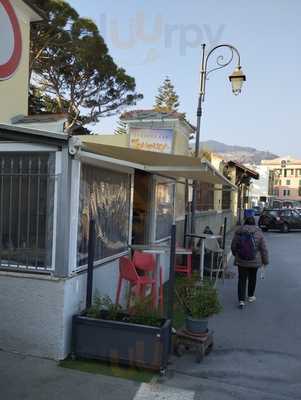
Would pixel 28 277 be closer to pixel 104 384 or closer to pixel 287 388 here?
pixel 104 384

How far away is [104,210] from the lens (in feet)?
18.3

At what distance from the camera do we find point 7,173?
467 centimetres

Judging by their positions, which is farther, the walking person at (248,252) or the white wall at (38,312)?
the walking person at (248,252)

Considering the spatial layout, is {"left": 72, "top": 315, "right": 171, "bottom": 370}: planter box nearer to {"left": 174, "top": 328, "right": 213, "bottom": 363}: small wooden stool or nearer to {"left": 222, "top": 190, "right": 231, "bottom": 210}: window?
{"left": 174, "top": 328, "right": 213, "bottom": 363}: small wooden stool

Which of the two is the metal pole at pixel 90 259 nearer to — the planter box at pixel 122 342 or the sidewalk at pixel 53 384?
the planter box at pixel 122 342

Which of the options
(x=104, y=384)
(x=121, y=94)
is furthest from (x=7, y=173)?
(x=121, y=94)

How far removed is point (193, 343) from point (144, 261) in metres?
1.78

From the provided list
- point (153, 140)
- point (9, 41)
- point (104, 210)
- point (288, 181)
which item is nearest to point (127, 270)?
point (104, 210)

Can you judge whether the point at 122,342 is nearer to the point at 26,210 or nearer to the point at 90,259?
the point at 90,259

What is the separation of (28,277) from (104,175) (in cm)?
177

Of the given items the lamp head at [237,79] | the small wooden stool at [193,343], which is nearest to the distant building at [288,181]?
the lamp head at [237,79]

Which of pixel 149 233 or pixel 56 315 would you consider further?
pixel 149 233

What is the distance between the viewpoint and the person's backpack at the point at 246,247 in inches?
264

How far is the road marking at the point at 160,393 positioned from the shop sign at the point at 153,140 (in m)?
5.94
